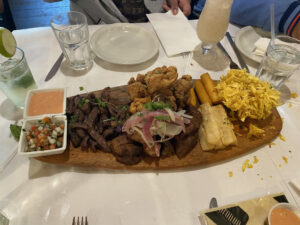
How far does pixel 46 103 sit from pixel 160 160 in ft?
3.50

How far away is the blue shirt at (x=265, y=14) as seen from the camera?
106 inches

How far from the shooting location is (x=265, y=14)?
9.27 feet

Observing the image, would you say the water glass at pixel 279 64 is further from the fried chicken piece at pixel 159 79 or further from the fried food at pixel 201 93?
the fried chicken piece at pixel 159 79

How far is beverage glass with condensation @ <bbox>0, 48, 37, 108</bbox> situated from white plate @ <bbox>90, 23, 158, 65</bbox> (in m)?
0.77

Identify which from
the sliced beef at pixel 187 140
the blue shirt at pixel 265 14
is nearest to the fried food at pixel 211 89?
the sliced beef at pixel 187 140

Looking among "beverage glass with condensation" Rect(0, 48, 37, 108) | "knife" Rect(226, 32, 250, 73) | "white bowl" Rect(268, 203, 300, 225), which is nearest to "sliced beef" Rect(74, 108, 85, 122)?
"beverage glass with condensation" Rect(0, 48, 37, 108)

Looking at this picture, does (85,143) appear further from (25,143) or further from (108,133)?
(25,143)

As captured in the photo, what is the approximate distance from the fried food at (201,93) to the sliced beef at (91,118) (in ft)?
3.35

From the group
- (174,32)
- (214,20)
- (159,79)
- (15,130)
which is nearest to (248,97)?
(159,79)

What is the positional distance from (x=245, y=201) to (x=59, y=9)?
21.7ft

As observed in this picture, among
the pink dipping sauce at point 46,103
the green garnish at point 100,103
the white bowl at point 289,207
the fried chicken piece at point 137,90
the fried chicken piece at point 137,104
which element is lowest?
the white bowl at point 289,207

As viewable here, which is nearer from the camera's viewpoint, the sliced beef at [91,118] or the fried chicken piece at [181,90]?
the sliced beef at [91,118]

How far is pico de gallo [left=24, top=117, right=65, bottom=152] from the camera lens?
5.02 feet

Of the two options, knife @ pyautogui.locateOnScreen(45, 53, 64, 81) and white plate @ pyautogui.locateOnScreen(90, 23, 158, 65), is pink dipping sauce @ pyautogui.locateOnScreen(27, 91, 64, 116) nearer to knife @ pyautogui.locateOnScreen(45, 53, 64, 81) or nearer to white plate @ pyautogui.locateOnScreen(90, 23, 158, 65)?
knife @ pyautogui.locateOnScreen(45, 53, 64, 81)
